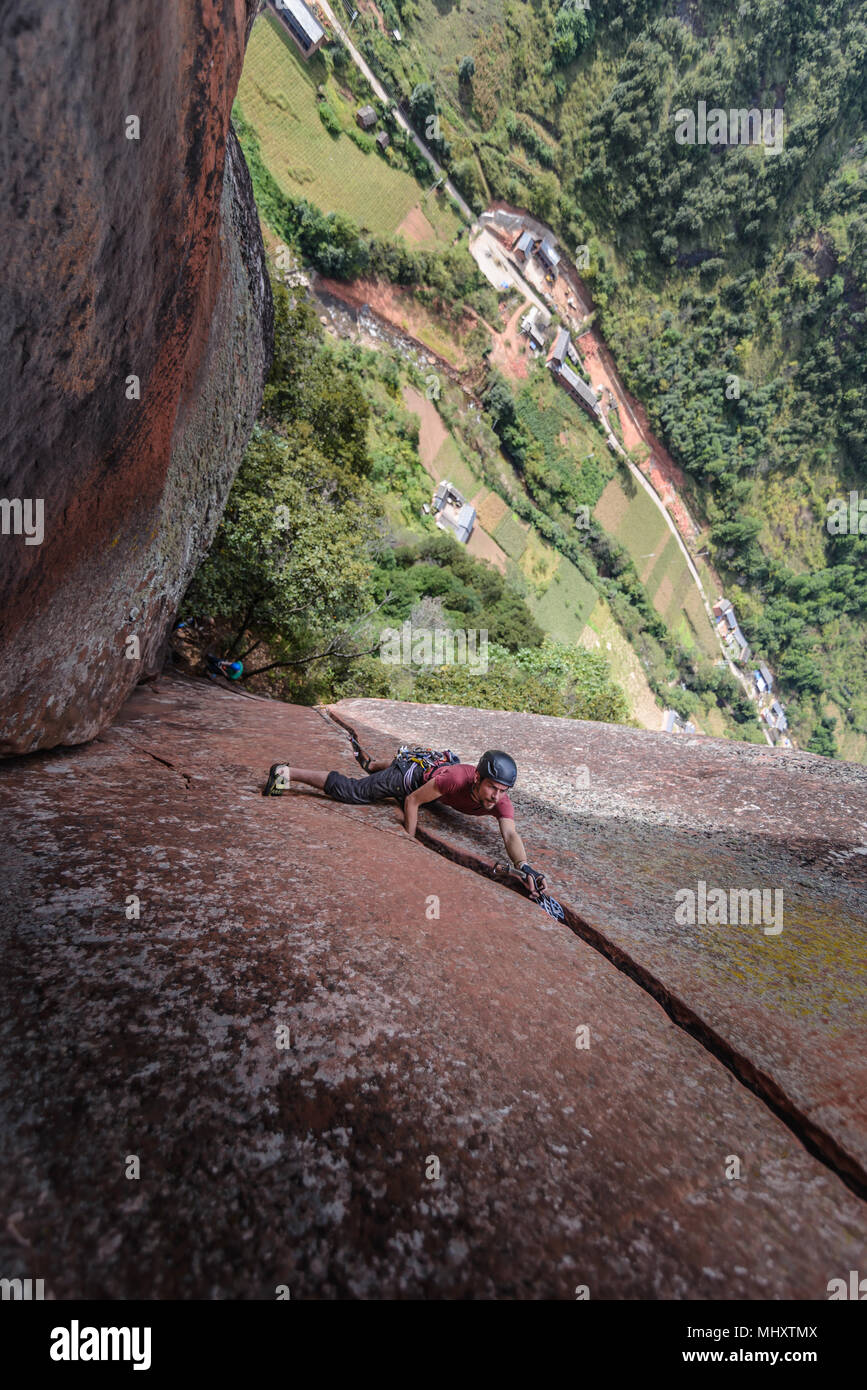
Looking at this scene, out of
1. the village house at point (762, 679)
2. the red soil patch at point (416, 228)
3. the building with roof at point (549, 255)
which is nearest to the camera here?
the red soil patch at point (416, 228)

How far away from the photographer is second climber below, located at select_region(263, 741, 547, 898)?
5168 mm

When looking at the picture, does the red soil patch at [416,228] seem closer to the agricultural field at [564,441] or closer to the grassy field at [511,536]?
the agricultural field at [564,441]

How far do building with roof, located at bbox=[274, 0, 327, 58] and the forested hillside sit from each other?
1936cm

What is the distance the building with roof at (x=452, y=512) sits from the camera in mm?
46438

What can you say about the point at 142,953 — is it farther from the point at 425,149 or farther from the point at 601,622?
the point at 425,149

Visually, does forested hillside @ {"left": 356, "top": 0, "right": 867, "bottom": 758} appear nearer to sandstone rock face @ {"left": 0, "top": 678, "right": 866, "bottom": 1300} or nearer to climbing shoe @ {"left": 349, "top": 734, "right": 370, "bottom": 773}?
climbing shoe @ {"left": 349, "top": 734, "right": 370, "bottom": 773}

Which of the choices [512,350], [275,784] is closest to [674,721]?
[512,350]

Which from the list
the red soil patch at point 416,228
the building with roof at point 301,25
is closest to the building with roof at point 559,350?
the red soil patch at point 416,228

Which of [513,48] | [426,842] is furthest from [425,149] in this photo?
[426,842]

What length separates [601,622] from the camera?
194ft

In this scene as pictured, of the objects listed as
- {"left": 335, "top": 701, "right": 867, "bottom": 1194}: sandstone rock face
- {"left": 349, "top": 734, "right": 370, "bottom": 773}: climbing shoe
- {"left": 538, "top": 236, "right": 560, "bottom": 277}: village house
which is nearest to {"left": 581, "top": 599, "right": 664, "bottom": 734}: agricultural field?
{"left": 538, "top": 236, "right": 560, "bottom": 277}: village house

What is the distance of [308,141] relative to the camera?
4203 centimetres

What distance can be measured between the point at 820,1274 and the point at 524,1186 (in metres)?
1.21

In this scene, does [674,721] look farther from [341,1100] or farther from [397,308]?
[341,1100]
